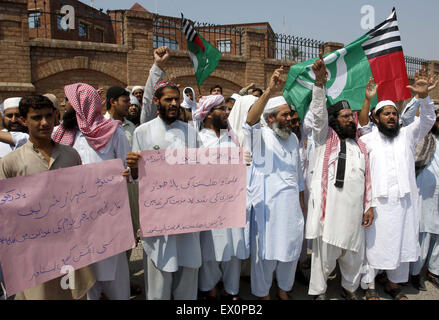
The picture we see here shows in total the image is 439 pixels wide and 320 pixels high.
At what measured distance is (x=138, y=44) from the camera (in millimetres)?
10273

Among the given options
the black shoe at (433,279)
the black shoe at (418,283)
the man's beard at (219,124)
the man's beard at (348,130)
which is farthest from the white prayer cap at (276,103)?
the black shoe at (433,279)

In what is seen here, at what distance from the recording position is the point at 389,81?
13.0 ft

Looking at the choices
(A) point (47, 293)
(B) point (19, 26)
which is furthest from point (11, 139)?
(B) point (19, 26)

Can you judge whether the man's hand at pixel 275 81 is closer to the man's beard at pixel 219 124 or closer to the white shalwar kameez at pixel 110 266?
the man's beard at pixel 219 124

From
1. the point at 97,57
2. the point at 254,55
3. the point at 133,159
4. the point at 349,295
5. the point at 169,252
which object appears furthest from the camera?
the point at 254,55

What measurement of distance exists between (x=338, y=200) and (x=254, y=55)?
1002 centimetres

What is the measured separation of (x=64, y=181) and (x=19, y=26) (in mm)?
8288

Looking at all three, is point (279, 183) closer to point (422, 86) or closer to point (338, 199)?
point (338, 199)

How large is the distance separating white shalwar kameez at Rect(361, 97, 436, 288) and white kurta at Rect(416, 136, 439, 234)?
45 cm

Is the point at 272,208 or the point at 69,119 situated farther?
the point at 272,208

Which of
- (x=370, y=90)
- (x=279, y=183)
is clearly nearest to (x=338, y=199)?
(x=279, y=183)

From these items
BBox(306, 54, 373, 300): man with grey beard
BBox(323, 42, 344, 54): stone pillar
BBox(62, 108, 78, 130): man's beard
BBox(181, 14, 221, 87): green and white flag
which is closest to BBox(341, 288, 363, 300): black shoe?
BBox(306, 54, 373, 300): man with grey beard

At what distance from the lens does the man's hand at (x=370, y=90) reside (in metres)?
3.77

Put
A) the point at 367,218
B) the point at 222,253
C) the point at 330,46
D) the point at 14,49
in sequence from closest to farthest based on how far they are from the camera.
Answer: the point at 222,253, the point at 367,218, the point at 14,49, the point at 330,46
